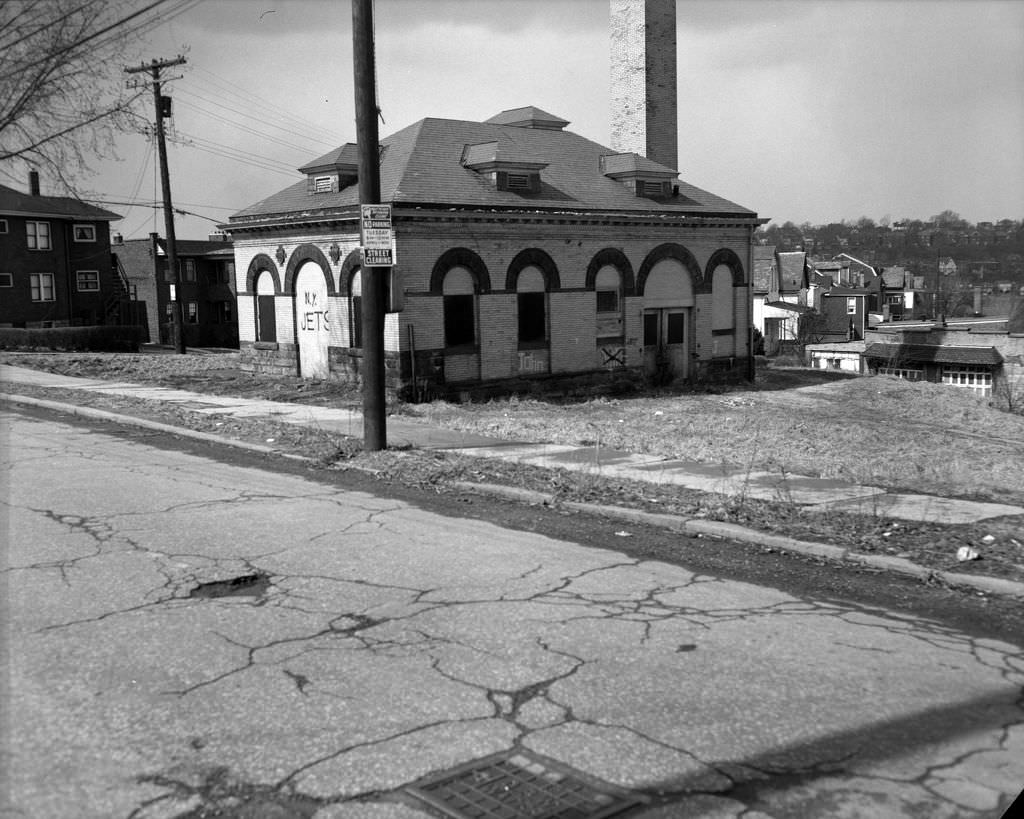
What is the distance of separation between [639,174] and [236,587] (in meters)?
26.3

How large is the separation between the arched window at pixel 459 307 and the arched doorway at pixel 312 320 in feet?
11.6

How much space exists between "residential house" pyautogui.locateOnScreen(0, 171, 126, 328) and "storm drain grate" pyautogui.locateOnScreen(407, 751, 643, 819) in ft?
187

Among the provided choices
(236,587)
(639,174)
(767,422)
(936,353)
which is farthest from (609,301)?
(936,353)

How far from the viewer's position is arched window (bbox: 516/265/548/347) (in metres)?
27.4

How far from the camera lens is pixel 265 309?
2916cm

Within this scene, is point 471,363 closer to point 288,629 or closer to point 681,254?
point 681,254

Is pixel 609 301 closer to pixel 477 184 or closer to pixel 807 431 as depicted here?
pixel 477 184

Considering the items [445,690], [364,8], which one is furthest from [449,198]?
[445,690]

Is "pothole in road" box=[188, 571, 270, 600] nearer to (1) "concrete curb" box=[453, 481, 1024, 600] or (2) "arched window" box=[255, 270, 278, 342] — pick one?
(1) "concrete curb" box=[453, 481, 1024, 600]

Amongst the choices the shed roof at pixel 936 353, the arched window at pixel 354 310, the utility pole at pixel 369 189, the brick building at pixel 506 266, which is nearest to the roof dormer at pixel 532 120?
the brick building at pixel 506 266

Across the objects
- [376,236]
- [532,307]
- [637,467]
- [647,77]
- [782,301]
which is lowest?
[637,467]

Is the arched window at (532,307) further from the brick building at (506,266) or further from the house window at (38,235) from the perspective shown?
the house window at (38,235)

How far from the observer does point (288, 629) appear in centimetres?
643

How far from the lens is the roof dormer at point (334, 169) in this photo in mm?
27516
